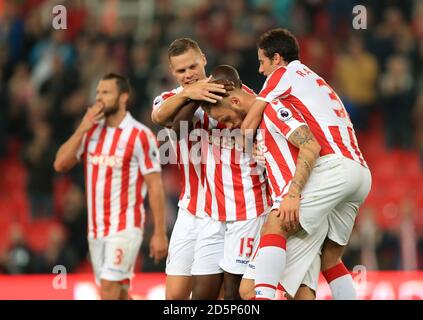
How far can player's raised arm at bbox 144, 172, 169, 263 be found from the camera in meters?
6.90

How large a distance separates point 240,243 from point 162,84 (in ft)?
16.7

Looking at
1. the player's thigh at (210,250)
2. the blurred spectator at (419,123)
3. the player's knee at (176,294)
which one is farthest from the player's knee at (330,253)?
the blurred spectator at (419,123)

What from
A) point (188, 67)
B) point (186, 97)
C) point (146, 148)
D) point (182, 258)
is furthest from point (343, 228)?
point (146, 148)

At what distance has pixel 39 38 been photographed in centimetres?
1120

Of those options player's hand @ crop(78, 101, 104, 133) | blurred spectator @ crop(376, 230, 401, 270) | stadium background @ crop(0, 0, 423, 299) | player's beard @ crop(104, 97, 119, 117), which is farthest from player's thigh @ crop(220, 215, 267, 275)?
blurred spectator @ crop(376, 230, 401, 270)

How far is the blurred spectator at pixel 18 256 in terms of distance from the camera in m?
9.67

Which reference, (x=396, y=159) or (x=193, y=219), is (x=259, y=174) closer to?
(x=193, y=219)

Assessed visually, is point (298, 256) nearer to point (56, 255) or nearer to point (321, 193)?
point (321, 193)

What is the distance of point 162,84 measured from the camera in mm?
10383

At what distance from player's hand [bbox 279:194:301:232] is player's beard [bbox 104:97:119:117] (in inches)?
97.9

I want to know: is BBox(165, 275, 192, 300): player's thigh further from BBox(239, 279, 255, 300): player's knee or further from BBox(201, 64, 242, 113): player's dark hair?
BBox(201, 64, 242, 113): player's dark hair

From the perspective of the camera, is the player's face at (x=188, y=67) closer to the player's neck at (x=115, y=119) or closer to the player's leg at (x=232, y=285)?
the player's leg at (x=232, y=285)

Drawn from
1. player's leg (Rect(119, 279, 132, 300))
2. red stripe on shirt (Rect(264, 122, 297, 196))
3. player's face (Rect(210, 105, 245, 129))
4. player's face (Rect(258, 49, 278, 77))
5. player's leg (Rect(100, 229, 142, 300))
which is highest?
player's face (Rect(258, 49, 278, 77))

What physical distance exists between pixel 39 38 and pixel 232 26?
2267 millimetres
